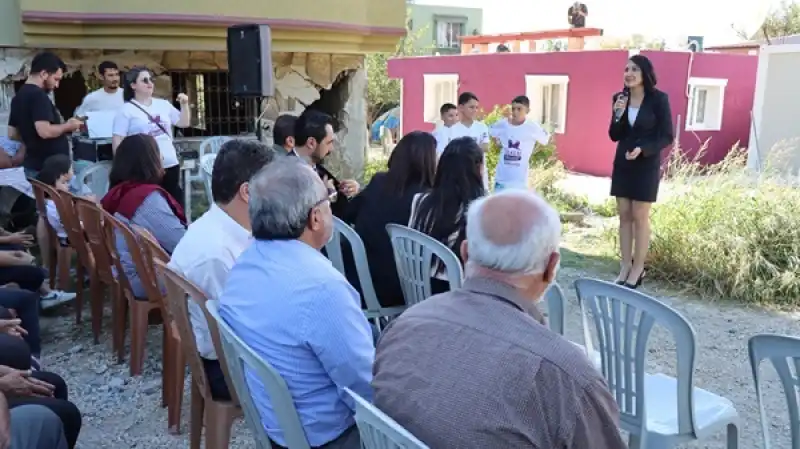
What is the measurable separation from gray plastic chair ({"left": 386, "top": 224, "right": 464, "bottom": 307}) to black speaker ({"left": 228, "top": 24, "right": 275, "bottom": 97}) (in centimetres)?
277

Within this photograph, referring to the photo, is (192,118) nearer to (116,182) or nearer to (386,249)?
(116,182)

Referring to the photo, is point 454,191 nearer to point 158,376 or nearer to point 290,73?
point 158,376

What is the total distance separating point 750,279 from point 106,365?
14.0 feet

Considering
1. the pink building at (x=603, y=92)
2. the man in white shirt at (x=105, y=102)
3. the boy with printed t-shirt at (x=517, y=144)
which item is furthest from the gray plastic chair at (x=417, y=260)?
the pink building at (x=603, y=92)

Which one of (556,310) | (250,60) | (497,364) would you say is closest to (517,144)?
(250,60)

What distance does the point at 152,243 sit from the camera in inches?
108

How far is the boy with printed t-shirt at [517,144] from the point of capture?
251 inches

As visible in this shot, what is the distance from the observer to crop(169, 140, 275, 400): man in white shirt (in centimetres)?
238

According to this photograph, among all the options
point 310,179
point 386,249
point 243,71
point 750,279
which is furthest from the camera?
point 243,71

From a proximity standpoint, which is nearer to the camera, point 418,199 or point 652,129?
point 418,199

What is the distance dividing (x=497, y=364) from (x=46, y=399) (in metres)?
1.67

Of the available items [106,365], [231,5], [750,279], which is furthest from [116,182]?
[750,279]

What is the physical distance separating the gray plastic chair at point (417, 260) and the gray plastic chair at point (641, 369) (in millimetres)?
593

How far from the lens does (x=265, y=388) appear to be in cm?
165
